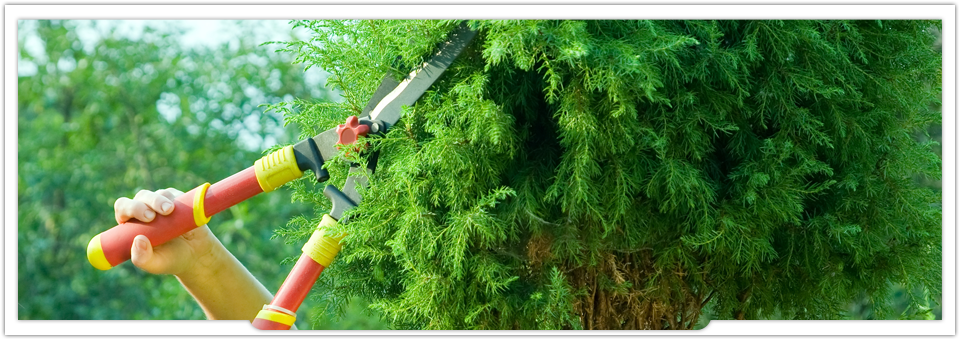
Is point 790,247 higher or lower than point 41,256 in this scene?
higher

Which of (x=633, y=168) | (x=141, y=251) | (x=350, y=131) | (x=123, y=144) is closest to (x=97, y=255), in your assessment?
(x=141, y=251)

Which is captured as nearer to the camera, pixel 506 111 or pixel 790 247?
pixel 506 111

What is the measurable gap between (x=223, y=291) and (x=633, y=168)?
62cm

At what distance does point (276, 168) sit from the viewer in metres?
0.99

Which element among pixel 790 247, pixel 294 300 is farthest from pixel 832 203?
pixel 294 300

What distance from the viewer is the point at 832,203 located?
1044mm

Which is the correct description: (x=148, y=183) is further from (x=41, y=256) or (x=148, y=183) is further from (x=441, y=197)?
(x=441, y=197)

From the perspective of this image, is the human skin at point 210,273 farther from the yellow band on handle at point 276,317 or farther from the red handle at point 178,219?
the yellow band on handle at point 276,317

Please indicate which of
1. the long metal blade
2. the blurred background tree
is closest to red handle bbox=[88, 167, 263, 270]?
the long metal blade

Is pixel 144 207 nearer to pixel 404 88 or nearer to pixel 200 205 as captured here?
pixel 200 205

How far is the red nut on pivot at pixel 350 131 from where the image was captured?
966mm

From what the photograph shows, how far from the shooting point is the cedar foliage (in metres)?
0.90
